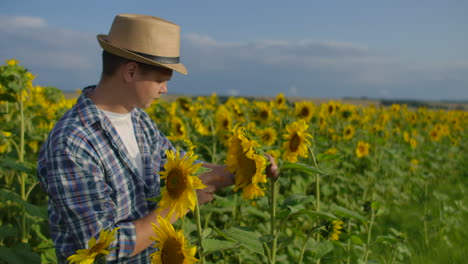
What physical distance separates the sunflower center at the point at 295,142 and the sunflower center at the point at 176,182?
1.06 m

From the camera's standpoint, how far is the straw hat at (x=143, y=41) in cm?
207

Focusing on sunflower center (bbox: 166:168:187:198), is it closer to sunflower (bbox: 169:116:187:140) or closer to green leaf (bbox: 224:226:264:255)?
green leaf (bbox: 224:226:264:255)

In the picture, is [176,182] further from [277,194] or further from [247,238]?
[277,194]

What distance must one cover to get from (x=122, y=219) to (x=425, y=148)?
742 cm

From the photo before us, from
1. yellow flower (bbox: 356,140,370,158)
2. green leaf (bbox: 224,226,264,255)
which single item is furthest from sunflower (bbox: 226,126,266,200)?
yellow flower (bbox: 356,140,370,158)

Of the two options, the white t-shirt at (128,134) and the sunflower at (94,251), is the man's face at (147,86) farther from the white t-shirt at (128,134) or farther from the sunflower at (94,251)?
the sunflower at (94,251)

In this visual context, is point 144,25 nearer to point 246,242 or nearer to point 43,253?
point 246,242

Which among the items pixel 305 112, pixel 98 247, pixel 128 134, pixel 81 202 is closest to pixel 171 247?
pixel 98 247


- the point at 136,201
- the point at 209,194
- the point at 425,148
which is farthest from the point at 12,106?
the point at 425,148

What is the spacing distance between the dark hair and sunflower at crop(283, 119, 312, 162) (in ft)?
2.57

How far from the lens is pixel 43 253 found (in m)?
2.97

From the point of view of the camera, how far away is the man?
1.82 meters

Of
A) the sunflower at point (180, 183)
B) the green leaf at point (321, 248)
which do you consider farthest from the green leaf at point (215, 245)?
the green leaf at point (321, 248)

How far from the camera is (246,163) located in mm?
1547
